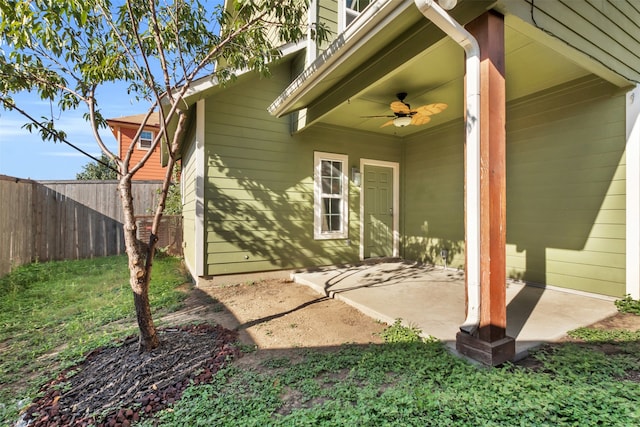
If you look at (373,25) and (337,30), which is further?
(337,30)

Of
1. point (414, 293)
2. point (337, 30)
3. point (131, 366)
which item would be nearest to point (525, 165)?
point (414, 293)

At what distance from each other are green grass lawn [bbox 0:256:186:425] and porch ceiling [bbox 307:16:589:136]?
3690 mm

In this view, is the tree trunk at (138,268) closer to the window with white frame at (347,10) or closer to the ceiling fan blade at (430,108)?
the ceiling fan blade at (430,108)

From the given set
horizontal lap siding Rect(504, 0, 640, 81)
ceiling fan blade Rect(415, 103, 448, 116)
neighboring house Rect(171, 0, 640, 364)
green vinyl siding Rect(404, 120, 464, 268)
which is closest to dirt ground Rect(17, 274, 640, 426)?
neighboring house Rect(171, 0, 640, 364)

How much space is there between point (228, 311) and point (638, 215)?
4975 mm

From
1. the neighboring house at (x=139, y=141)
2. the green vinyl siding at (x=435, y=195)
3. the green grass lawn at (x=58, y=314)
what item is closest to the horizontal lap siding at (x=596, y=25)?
the green vinyl siding at (x=435, y=195)

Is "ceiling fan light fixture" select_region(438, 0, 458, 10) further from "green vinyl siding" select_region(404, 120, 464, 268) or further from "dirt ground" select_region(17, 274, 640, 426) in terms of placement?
"green vinyl siding" select_region(404, 120, 464, 268)

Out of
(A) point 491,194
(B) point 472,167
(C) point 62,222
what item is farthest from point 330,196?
(C) point 62,222

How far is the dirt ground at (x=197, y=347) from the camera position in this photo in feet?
6.03

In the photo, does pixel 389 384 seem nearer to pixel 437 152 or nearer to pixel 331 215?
pixel 331 215

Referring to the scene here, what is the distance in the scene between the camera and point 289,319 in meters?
3.27

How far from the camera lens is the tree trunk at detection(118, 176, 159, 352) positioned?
235 centimetres

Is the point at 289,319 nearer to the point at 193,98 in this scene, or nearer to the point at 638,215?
the point at 193,98

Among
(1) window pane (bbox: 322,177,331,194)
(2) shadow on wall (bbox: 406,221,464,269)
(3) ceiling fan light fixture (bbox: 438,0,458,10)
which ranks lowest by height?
(2) shadow on wall (bbox: 406,221,464,269)
